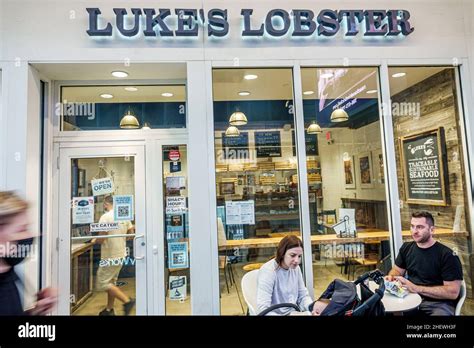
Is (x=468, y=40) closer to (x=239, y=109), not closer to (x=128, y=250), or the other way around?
(x=239, y=109)

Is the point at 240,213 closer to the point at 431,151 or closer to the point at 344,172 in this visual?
the point at 344,172

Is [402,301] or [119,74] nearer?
[402,301]

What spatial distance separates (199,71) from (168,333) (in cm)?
197

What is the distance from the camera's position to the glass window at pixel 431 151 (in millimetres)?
2377

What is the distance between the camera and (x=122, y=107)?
8.44ft

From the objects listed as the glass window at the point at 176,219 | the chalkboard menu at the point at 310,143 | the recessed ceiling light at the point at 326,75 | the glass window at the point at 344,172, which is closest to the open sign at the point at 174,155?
the glass window at the point at 176,219

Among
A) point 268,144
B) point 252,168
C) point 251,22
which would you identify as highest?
point 251,22

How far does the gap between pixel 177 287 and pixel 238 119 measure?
5.65 ft

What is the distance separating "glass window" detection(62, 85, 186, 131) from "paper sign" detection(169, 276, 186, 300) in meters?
1.47

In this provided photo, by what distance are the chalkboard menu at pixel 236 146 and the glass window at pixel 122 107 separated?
1.54 ft

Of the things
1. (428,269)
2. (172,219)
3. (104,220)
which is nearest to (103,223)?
(104,220)

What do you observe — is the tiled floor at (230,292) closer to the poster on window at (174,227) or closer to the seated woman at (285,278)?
Answer: the seated woman at (285,278)

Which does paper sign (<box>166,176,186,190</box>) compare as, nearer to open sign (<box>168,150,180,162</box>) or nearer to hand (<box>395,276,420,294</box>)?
open sign (<box>168,150,180,162</box>)

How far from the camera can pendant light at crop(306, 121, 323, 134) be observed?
8.21ft
